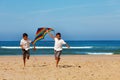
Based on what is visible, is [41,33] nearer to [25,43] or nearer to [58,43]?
[25,43]

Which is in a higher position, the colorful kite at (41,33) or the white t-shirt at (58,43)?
the colorful kite at (41,33)

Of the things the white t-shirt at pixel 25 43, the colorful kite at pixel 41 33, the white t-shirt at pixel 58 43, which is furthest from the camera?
the colorful kite at pixel 41 33

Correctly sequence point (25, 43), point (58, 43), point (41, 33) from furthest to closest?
point (41, 33)
point (25, 43)
point (58, 43)

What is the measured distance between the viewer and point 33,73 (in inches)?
474

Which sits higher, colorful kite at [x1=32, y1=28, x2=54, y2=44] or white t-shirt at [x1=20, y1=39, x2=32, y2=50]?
colorful kite at [x1=32, y1=28, x2=54, y2=44]

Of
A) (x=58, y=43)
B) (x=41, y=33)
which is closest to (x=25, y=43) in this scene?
(x=41, y=33)

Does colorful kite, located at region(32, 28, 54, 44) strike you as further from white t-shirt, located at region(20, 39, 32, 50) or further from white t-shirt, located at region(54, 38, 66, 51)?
white t-shirt, located at region(54, 38, 66, 51)

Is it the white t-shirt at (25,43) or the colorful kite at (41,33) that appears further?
the colorful kite at (41,33)

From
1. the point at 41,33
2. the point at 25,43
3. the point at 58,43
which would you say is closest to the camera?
the point at 58,43

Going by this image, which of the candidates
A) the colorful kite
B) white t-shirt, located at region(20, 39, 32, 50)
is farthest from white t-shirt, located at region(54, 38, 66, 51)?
white t-shirt, located at region(20, 39, 32, 50)

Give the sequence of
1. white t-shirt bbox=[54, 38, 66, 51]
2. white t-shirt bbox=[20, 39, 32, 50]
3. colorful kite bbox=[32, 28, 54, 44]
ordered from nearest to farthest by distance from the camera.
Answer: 1. white t-shirt bbox=[54, 38, 66, 51]
2. white t-shirt bbox=[20, 39, 32, 50]
3. colorful kite bbox=[32, 28, 54, 44]

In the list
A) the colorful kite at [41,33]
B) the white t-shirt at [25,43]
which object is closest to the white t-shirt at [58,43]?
the colorful kite at [41,33]

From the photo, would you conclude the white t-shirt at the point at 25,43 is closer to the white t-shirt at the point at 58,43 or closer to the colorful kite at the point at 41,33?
the colorful kite at the point at 41,33

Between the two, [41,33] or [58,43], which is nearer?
[58,43]
